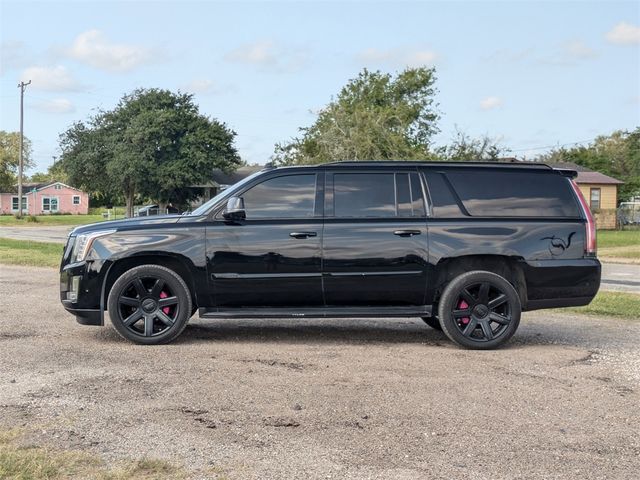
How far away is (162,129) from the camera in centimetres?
5328

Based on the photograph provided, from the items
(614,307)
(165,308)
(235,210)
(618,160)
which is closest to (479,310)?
(235,210)

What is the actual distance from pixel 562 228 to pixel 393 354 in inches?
88.5

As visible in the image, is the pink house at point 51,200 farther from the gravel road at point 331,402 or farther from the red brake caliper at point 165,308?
the gravel road at point 331,402

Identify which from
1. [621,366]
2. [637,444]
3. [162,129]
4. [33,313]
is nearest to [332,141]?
[162,129]

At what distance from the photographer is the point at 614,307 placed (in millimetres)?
10906

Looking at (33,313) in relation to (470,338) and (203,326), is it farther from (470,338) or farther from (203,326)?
(470,338)

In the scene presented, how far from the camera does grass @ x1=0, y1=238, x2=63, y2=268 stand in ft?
57.4

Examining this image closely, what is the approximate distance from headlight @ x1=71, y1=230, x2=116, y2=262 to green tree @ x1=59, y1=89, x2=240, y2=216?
151 ft

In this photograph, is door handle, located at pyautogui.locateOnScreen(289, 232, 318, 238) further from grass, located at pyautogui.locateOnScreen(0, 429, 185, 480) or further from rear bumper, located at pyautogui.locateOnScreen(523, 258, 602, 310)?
grass, located at pyautogui.locateOnScreen(0, 429, 185, 480)

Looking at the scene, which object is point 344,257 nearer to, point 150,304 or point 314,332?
point 314,332

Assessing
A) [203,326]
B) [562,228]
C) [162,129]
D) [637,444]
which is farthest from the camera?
[162,129]

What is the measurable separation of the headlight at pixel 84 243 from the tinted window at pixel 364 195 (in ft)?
7.72

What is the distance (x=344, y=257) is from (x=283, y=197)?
915 mm

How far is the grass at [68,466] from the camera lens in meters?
3.69
